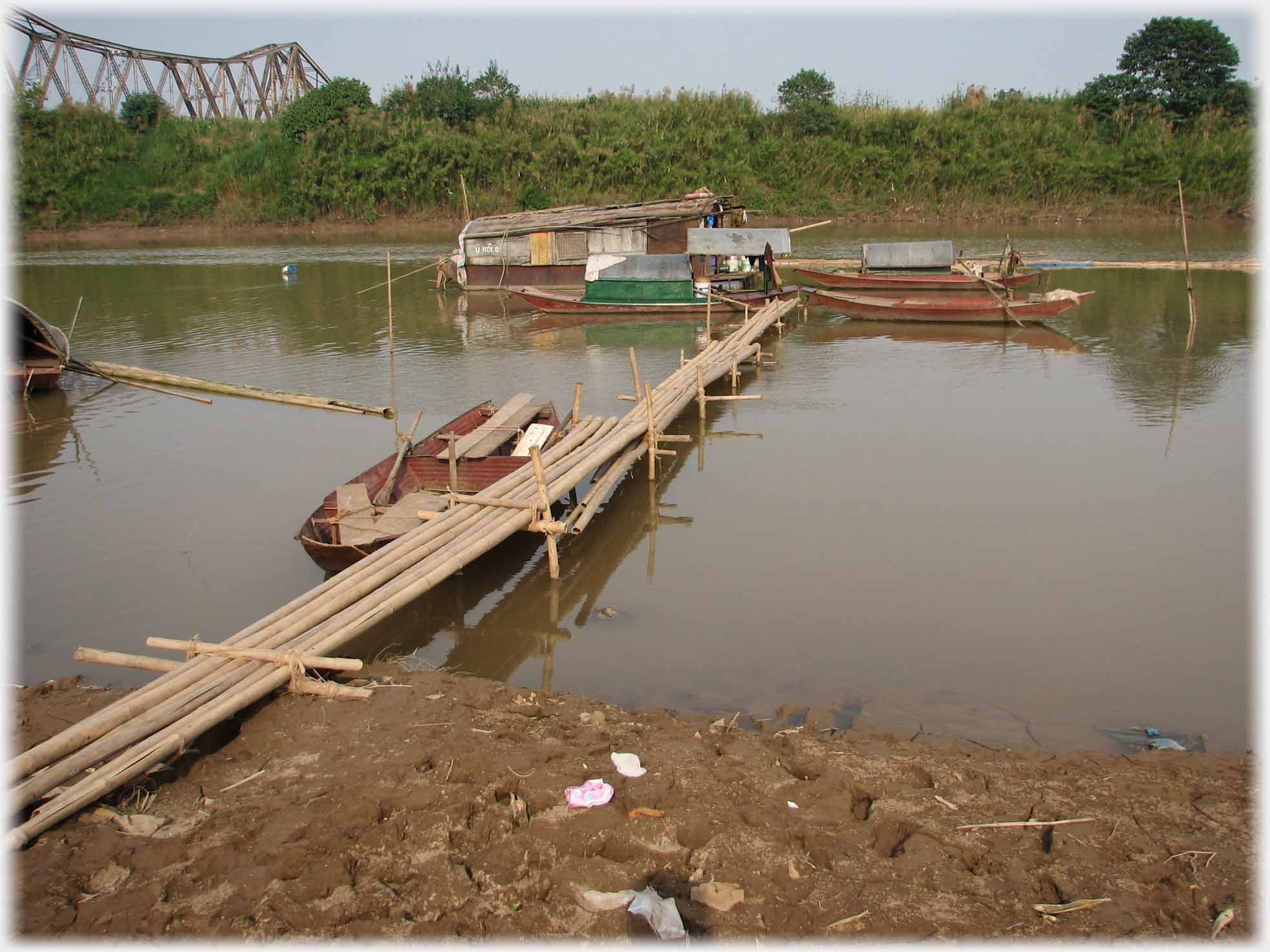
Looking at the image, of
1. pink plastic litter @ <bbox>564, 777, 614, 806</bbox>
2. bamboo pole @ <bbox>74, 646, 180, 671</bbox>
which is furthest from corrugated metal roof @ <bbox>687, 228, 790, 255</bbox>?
pink plastic litter @ <bbox>564, 777, 614, 806</bbox>

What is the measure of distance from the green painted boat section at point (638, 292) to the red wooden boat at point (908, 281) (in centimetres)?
306

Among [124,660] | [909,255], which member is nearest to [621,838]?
[124,660]

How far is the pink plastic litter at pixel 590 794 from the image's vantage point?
168 inches

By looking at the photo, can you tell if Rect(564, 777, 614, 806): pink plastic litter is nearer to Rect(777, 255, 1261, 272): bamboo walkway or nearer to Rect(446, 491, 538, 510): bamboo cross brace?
Rect(446, 491, 538, 510): bamboo cross brace

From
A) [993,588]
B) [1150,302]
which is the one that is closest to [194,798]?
[993,588]

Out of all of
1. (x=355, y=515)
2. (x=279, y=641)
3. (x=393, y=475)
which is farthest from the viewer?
(x=393, y=475)

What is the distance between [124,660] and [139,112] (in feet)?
145

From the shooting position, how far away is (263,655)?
17.3 ft

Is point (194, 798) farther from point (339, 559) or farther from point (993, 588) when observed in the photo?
point (993, 588)

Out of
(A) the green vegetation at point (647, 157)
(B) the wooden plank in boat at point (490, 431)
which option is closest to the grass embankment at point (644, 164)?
(A) the green vegetation at point (647, 157)

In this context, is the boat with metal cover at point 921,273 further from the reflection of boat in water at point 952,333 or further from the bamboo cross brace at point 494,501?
the bamboo cross brace at point 494,501

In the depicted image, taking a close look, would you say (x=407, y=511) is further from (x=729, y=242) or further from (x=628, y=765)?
(x=729, y=242)

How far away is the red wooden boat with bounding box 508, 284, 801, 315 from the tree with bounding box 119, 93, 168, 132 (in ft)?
101

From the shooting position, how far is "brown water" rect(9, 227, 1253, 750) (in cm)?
612
